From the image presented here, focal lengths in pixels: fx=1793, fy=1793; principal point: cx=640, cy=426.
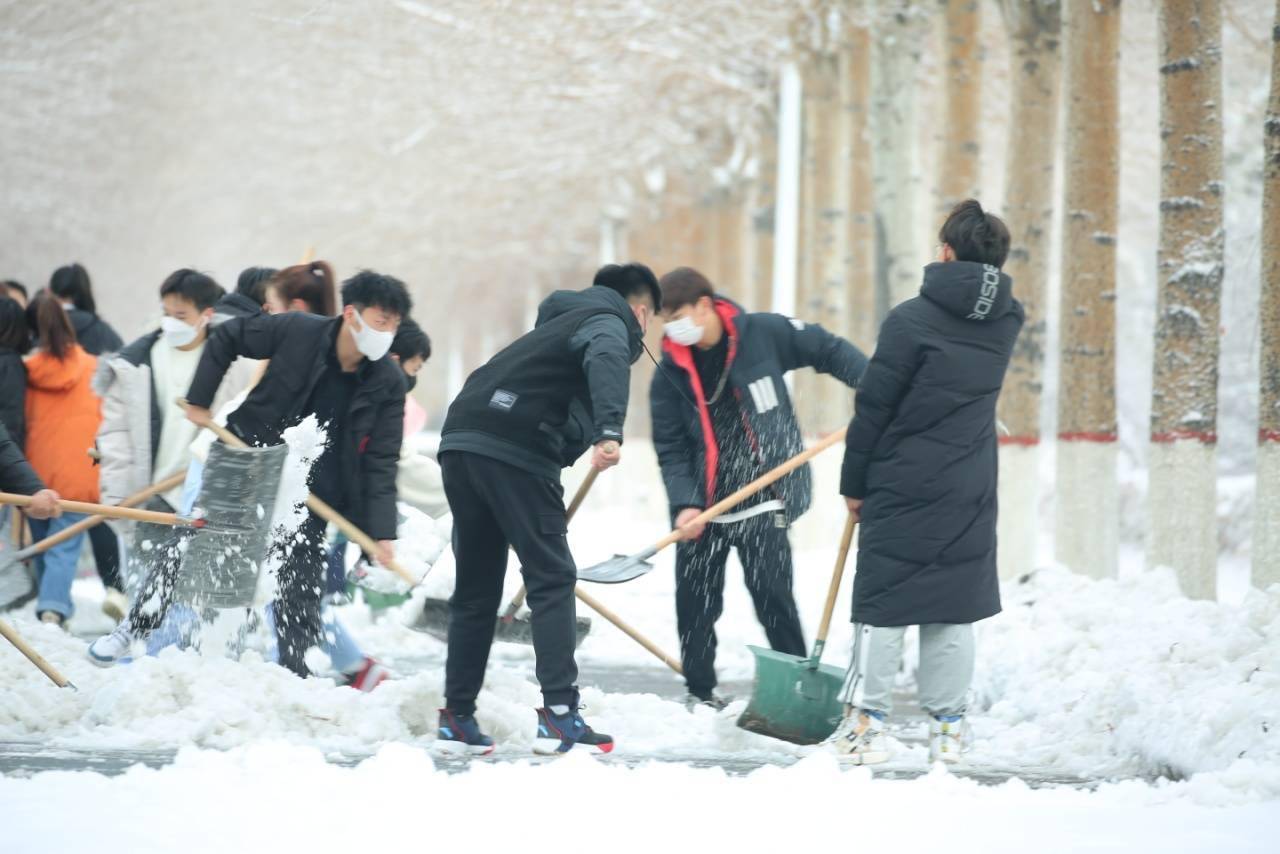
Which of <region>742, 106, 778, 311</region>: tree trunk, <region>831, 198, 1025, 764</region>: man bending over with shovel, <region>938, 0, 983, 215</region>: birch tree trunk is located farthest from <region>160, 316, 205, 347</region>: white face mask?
<region>742, 106, 778, 311</region>: tree trunk

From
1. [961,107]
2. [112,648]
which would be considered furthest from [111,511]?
[961,107]

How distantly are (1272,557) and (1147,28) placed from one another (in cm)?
1134

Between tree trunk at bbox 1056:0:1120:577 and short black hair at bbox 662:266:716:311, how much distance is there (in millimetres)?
4187

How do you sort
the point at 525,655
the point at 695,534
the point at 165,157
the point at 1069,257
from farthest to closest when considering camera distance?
the point at 165,157
the point at 1069,257
the point at 525,655
the point at 695,534

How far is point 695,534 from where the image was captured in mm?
7395

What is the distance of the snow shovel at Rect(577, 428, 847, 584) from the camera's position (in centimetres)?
689

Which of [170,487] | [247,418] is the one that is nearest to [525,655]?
[170,487]

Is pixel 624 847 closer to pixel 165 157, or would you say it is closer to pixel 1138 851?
pixel 1138 851

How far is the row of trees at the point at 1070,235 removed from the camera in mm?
9656

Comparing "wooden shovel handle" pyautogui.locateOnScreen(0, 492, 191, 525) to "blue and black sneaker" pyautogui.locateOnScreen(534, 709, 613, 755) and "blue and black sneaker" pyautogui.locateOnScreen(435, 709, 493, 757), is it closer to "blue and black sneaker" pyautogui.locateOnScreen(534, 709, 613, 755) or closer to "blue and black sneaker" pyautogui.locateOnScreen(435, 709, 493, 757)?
"blue and black sneaker" pyautogui.locateOnScreen(435, 709, 493, 757)

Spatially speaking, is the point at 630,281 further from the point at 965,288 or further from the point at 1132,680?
the point at 1132,680

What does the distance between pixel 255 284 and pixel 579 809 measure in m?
4.42

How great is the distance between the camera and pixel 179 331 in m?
8.68

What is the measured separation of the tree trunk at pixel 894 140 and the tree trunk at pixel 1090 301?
Answer: 3.75 m
